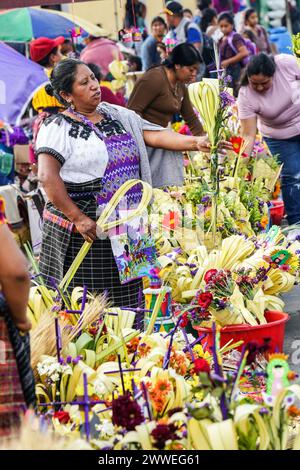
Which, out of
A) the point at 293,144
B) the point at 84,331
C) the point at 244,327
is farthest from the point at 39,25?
the point at 84,331

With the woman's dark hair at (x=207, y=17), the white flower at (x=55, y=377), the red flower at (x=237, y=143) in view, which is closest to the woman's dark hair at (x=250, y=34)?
the woman's dark hair at (x=207, y=17)

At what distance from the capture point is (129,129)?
4.61m

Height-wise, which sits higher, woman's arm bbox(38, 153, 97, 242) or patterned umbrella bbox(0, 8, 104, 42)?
patterned umbrella bbox(0, 8, 104, 42)

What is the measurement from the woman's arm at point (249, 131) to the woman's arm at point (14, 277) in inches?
184

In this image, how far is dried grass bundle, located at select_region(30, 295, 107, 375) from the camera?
3.19 metres

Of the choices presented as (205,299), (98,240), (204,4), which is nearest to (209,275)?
(205,299)

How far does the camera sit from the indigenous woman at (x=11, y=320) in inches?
96.0

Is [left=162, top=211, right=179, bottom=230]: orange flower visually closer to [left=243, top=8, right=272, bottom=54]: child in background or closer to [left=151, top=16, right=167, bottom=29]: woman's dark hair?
[left=151, top=16, right=167, bottom=29]: woman's dark hair

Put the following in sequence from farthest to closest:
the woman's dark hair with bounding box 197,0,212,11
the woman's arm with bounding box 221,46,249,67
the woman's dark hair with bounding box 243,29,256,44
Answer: the woman's dark hair with bounding box 197,0,212,11, the woman's dark hair with bounding box 243,29,256,44, the woman's arm with bounding box 221,46,249,67

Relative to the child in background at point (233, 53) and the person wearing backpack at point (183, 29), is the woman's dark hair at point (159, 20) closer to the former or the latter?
the person wearing backpack at point (183, 29)

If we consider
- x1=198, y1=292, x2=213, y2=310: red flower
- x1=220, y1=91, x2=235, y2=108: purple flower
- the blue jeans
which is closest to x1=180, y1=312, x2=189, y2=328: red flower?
x1=198, y1=292, x2=213, y2=310: red flower

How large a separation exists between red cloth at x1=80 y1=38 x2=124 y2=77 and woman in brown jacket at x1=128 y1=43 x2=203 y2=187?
6026 millimetres
